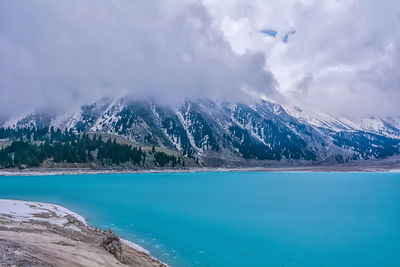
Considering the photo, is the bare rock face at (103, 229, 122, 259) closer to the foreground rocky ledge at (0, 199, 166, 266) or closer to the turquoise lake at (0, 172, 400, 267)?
the foreground rocky ledge at (0, 199, 166, 266)

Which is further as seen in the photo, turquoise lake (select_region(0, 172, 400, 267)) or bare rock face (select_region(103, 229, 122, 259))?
turquoise lake (select_region(0, 172, 400, 267))

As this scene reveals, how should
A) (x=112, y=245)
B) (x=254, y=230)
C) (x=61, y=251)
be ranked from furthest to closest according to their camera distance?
(x=254, y=230), (x=112, y=245), (x=61, y=251)

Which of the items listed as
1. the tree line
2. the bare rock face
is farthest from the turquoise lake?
the tree line

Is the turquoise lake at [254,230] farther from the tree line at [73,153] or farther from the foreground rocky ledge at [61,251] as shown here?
the tree line at [73,153]

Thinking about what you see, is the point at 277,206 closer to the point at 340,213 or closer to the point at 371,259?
the point at 340,213

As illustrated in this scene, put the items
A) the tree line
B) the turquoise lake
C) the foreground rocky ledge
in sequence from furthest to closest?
the tree line → the turquoise lake → the foreground rocky ledge

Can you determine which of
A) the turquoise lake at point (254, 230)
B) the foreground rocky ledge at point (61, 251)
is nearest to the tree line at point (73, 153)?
the turquoise lake at point (254, 230)

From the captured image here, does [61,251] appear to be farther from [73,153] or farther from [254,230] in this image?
[73,153]

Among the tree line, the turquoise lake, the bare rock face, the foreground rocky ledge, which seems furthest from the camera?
the tree line

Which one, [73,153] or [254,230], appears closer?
[254,230]

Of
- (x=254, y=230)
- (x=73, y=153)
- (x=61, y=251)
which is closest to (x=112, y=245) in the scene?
(x=61, y=251)

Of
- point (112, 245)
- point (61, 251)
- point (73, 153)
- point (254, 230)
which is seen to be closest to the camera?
point (61, 251)

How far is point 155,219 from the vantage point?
37312 millimetres

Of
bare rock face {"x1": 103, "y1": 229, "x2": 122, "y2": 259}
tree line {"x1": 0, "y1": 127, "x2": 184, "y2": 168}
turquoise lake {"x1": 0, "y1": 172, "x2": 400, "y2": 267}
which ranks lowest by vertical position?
turquoise lake {"x1": 0, "y1": 172, "x2": 400, "y2": 267}
